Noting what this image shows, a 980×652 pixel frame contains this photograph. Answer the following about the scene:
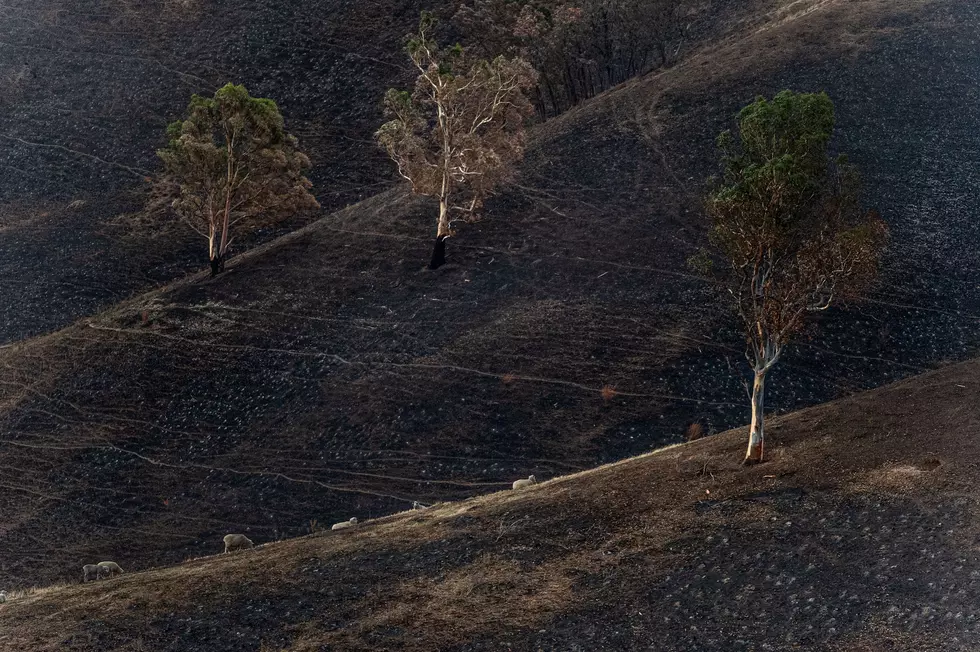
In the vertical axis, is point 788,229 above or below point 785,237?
above

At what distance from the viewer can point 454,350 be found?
3569cm

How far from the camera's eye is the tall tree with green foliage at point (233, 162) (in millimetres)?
42812

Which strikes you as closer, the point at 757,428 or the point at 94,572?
the point at 757,428

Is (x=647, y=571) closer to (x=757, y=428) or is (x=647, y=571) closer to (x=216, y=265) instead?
(x=757, y=428)

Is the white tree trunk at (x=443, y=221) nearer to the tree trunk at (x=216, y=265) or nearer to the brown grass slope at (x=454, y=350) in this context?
the brown grass slope at (x=454, y=350)

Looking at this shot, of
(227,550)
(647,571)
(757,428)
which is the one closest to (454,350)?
(227,550)

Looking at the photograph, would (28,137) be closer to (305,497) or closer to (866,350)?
(305,497)

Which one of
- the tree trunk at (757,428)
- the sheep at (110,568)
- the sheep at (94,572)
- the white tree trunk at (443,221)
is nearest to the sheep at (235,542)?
the sheep at (110,568)

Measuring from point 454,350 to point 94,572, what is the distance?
14245 millimetres

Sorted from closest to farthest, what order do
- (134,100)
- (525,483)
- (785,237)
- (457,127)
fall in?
1. (785,237)
2. (525,483)
3. (457,127)
4. (134,100)

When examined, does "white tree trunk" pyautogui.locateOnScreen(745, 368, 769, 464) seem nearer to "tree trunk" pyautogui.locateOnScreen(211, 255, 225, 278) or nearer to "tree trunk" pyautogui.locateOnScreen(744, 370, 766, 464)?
"tree trunk" pyautogui.locateOnScreen(744, 370, 766, 464)

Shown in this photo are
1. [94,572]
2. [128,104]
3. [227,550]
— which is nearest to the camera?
[94,572]

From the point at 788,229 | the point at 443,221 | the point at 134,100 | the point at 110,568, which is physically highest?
the point at 134,100

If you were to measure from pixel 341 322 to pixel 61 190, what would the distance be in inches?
1057
